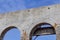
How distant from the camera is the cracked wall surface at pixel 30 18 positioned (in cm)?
1079

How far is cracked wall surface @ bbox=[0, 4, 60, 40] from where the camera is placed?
1079cm

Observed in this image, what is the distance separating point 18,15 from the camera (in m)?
11.8

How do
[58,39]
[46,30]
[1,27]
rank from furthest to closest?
[1,27], [46,30], [58,39]

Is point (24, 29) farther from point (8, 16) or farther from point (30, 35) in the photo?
point (8, 16)

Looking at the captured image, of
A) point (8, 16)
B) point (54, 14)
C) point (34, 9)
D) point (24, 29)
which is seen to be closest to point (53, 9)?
point (54, 14)

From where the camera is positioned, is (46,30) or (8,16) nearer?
(46,30)

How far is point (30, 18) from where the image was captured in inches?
448

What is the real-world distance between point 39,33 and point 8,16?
1986 millimetres

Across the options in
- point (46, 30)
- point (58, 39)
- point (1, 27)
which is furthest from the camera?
point (1, 27)

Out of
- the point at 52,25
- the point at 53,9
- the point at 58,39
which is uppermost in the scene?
the point at 53,9

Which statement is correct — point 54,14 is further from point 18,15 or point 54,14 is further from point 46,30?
point 18,15

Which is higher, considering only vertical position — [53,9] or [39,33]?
[53,9]

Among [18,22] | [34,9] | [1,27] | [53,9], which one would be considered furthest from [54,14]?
[1,27]

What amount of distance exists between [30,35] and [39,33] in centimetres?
45
